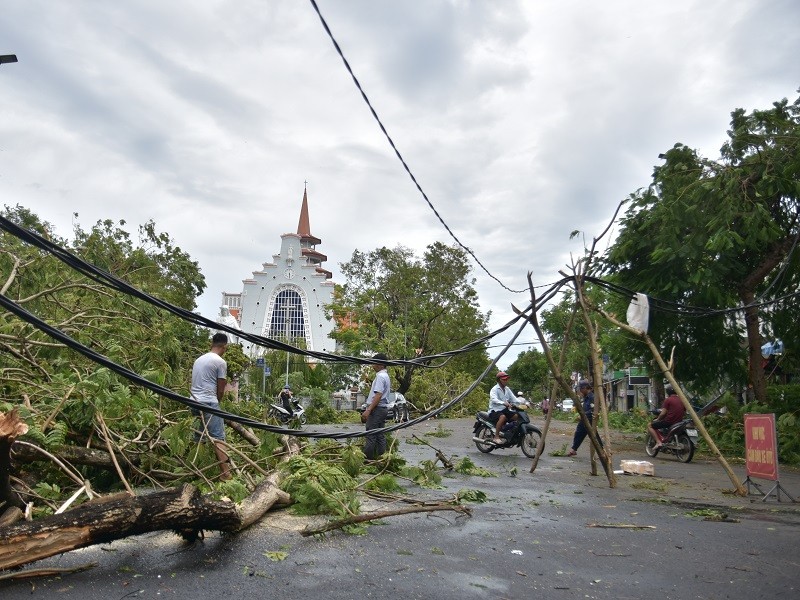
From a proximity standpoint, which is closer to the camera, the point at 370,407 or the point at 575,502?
the point at 575,502

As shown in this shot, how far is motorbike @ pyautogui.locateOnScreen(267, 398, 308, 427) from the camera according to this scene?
11244mm

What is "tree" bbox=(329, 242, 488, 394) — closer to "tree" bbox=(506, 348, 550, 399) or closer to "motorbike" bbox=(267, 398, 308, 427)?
"motorbike" bbox=(267, 398, 308, 427)

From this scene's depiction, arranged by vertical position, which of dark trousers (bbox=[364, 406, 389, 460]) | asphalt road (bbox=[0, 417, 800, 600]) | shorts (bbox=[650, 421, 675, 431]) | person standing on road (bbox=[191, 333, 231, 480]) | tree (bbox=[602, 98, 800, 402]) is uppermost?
tree (bbox=[602, 98, 800, 402])

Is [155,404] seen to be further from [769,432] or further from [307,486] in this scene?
[769,432]

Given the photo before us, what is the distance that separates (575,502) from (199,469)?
13.9ft

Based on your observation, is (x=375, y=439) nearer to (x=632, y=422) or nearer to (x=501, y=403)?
(x=501, y=403)

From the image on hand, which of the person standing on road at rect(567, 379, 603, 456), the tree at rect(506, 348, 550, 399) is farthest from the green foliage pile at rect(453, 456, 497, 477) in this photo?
the tree at rect(506, 348, 550, 399)

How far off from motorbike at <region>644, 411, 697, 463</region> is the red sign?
4.70 m

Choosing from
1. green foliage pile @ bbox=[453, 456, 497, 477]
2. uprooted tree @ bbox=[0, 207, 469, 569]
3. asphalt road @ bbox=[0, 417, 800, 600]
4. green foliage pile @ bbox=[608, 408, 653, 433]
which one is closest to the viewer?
asphalt road @ bbox=[0, 417, 800, 600]

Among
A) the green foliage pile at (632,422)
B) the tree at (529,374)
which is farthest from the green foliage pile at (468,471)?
the tree at (529,374)

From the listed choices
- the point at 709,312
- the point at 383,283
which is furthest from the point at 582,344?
the point at 709,312

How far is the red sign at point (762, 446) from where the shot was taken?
821cm

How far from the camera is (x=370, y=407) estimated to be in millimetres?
10070

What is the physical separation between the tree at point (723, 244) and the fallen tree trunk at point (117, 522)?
9.39 meters
